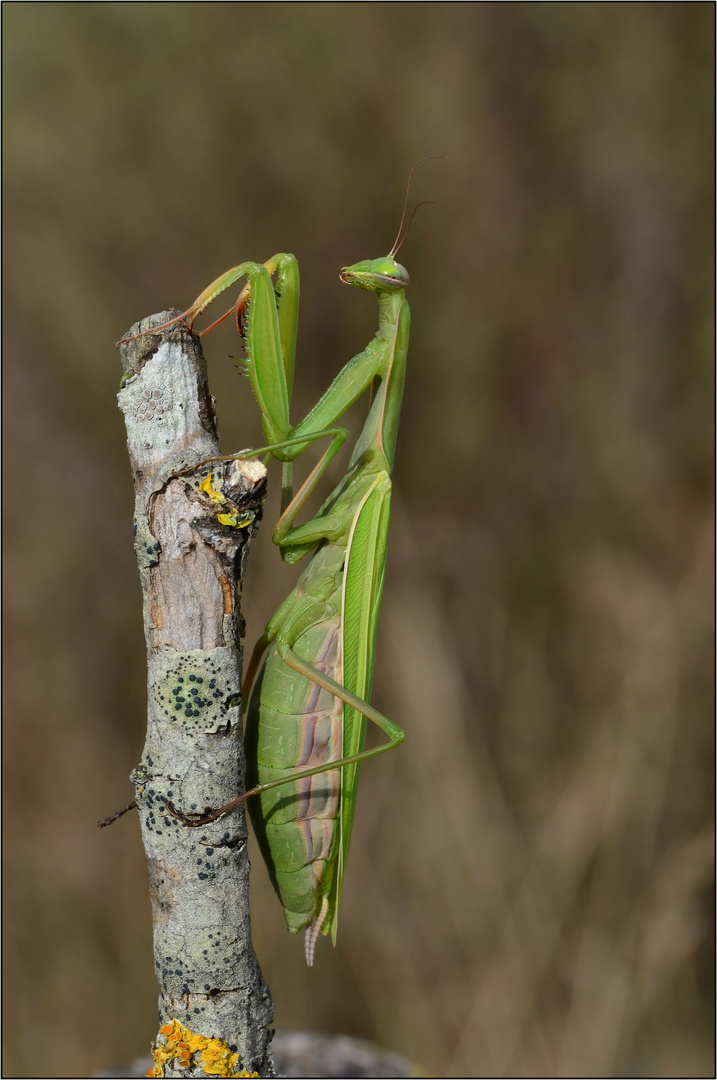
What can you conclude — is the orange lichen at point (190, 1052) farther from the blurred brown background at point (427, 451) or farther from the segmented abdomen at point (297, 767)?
the blurred brown background at point (427, 451)

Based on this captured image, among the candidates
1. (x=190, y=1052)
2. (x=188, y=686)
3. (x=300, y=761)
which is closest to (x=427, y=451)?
(x=300, y=761)

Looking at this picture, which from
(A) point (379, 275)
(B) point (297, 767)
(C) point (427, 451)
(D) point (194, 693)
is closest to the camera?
(D) point (194, 693)

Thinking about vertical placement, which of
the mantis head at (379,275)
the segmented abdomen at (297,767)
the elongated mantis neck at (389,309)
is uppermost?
the mantis head at (379,275)

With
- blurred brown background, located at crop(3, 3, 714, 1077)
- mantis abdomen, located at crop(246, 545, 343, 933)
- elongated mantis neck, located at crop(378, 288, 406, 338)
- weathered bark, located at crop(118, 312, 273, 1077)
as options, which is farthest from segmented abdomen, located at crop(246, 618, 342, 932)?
blurred brown background, located at crop(3, 3, 714, 1077)

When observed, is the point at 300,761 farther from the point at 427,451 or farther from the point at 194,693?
the point at 427,451

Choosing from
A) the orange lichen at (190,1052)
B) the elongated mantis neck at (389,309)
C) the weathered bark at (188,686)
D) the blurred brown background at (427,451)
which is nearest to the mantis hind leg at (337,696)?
the weathered bark at (188,686)

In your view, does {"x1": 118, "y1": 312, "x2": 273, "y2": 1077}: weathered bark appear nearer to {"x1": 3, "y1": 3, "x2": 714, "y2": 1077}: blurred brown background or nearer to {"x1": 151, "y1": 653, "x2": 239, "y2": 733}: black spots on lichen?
{"x1": 151, "y1": 653, "x2": 239, "y2": 733}: black spots on lichen
